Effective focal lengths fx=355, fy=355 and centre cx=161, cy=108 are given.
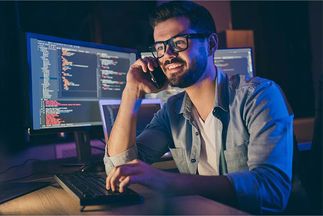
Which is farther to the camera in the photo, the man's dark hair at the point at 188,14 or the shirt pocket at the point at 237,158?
the man's dark hair at the point at 188,14

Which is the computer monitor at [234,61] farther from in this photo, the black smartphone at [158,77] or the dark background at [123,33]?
the black smartphone at [158,77]

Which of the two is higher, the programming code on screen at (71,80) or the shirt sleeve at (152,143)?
the programming code on screen at (71,80)

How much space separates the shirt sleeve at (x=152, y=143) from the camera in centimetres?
128

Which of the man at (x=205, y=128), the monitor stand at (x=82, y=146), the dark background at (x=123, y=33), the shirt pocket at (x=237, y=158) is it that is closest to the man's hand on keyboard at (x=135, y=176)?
the man at (x=205, y=128)

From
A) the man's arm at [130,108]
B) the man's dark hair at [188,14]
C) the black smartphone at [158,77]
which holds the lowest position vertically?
the man's arm at [130,108]

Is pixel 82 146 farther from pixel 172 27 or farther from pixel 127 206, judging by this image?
pixel 127 206

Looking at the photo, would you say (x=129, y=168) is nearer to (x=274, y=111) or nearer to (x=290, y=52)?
(x=274, y=111)

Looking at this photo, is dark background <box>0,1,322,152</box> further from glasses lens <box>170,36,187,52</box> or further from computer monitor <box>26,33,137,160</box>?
glasses lens <box>170,36,187,52</box>

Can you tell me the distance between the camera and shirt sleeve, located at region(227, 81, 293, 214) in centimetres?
94

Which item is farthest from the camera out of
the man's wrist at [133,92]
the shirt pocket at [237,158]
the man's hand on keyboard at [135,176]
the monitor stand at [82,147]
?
the monitor stand at [82,147]

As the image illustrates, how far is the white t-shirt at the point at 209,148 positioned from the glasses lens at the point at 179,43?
0.26m

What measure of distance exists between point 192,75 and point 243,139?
30 cm

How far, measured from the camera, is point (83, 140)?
166 centimetres

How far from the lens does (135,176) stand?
2.84ft
